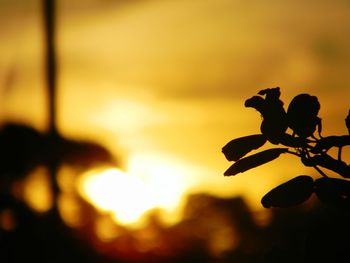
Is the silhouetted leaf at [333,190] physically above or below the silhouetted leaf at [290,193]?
below

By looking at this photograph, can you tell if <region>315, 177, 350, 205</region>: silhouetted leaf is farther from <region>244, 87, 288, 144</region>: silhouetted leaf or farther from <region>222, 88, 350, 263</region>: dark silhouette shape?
<region>244, 87, 288, 144</region>: silhouetted leaf

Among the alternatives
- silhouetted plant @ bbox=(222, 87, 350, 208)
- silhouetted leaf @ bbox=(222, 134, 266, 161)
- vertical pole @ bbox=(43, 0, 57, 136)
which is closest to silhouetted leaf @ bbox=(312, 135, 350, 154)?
silhouetted plant @ bbox=(222, 87, 350, 208)

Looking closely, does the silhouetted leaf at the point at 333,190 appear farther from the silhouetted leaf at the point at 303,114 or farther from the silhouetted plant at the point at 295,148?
the silhouetted leaf at the point at 303,114

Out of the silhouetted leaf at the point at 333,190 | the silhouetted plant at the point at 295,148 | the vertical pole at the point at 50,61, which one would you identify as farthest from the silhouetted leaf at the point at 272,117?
the vertical pole at the point at 50,61

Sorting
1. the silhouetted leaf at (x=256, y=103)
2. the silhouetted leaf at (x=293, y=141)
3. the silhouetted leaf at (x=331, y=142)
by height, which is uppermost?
the silhouetted leaf at (x=256, y=103)

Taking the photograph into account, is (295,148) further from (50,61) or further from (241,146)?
(50,61)

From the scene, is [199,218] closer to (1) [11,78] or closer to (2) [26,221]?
(2) [26,221]
